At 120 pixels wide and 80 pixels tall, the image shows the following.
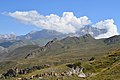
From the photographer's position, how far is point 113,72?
8538 cm

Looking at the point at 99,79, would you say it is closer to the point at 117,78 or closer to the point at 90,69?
the point at 117,78

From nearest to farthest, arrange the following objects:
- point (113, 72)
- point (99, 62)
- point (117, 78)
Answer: point (117, 78) < point (113, 72) < point (99, 62)

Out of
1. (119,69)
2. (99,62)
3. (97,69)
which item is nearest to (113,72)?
(119,69)

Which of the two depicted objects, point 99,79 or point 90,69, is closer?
point 99,79

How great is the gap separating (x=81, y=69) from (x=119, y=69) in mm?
56728

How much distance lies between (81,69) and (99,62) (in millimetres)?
9848

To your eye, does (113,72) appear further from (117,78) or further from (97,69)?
(97,69)

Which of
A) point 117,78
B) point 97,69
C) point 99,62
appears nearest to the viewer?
point 117,78

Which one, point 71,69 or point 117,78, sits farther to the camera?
point 71,69

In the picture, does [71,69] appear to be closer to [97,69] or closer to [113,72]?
[97,69]

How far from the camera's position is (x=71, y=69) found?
5876 inches

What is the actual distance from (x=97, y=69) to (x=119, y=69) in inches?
1972

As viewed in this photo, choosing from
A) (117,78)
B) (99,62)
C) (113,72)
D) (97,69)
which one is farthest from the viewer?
(99,62)

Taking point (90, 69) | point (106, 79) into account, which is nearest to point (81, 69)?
point (90, 69)
